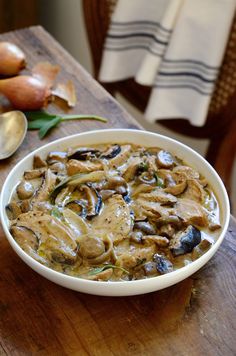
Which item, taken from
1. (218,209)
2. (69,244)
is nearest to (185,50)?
(218,209)

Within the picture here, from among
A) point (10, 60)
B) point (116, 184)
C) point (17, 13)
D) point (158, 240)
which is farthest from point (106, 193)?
point (17, 13)

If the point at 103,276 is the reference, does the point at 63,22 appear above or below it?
below

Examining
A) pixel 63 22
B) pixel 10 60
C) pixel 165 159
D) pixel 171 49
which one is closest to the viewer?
pixel 165 159

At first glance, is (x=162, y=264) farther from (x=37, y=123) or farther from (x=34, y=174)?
(x=37, y=123)

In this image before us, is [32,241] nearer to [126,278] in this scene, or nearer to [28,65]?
[126,278]

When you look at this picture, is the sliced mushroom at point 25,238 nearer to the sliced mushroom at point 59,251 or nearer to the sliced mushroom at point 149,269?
the sliced mushroom at point 59,251

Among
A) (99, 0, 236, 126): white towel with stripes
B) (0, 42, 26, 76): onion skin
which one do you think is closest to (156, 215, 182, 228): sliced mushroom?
(0, 42, 26, 76): onion skin

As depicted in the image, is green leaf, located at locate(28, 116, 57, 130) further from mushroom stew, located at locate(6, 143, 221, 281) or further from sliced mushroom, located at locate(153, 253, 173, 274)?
sliced mushroom, located at locate(153, 253, 173, 274)

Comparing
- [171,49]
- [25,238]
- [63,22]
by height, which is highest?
[25,238]
